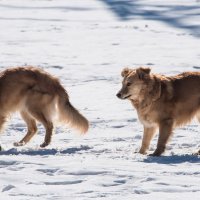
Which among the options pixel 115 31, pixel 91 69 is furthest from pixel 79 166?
pixel 115 31

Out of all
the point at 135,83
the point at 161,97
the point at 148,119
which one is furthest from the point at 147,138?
the point at 135,83

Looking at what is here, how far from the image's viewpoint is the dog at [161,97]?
9.17 metres

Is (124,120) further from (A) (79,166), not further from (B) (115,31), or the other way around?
(B) (115,31)

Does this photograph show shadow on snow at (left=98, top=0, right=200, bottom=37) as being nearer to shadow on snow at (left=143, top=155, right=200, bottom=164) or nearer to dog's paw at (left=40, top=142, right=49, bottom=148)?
dog's paw at (left=40, top=142, right=49, bottom=148)

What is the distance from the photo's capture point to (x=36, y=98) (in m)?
9.86

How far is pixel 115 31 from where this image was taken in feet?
78.9

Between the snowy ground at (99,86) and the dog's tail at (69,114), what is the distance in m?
0.27

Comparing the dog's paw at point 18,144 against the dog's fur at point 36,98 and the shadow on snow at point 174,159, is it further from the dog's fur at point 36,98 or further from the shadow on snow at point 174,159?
the shadow on snow at point 174,159

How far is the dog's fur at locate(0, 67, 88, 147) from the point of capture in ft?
32.1

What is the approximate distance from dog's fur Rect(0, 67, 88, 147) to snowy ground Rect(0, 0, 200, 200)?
0.38 meters

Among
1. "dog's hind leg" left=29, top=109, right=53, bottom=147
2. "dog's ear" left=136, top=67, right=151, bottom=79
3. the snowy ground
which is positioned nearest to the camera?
the snowy ground

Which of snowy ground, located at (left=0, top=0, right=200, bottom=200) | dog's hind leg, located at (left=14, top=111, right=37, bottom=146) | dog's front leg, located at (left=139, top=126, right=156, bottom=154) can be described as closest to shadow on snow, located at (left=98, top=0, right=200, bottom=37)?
snowy ground, located at (left=0, top=0, right=200, bottom=200)

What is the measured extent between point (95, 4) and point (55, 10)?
277 cm

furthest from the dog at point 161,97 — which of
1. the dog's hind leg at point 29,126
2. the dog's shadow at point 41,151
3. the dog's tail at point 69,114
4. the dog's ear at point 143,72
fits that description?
the dog's hind leg at point 29,126
